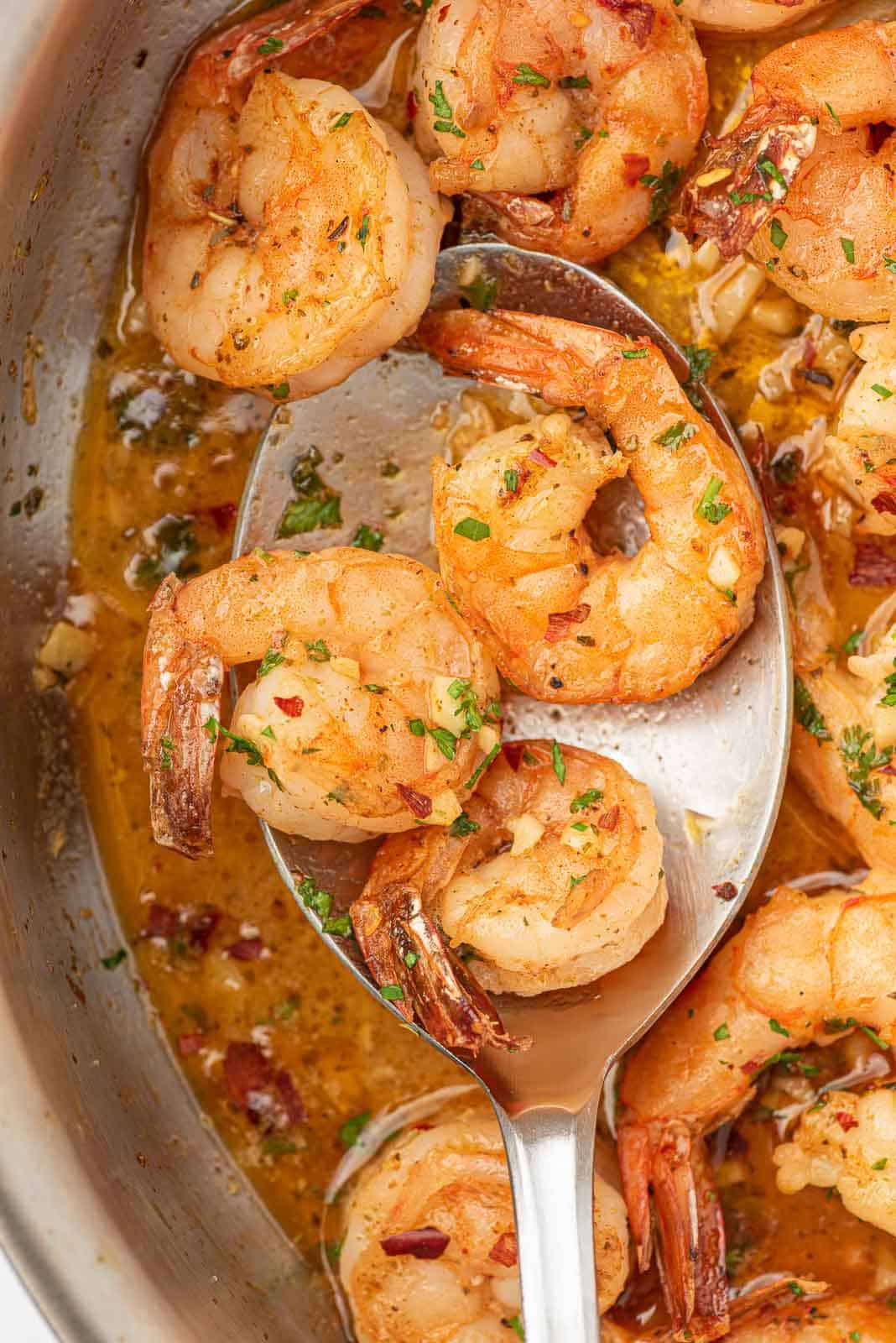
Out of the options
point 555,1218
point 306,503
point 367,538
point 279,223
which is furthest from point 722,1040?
point 279,223

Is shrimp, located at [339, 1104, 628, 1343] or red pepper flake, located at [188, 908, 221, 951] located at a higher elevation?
red pepper flake, located at [188, 908, 221, 951]

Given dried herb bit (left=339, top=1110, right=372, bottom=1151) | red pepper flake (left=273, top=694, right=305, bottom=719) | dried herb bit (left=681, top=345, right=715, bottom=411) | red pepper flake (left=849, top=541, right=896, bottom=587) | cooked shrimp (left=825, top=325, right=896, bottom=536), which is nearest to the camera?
red pepper flake (left=273, top=694, right=305, bottom=719)

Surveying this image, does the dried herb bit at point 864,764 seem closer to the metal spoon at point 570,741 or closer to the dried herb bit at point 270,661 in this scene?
the metal spoon at point 570,741

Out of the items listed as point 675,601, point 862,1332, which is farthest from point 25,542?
point 862,1332

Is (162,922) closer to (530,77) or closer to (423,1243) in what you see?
(423,1243)

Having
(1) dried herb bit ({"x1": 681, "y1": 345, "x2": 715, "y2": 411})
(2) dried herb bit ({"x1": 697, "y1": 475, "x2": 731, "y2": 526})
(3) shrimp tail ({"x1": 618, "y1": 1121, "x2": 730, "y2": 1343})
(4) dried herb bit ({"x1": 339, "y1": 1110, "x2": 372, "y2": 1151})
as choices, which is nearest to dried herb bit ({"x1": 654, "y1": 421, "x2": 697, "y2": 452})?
(2) dried herb bit ({"x1": 697, "y1": 475, "x2": 731, "y2": 526})

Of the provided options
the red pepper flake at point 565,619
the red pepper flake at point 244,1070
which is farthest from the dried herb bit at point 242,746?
the red pepper flake at point 244,1070

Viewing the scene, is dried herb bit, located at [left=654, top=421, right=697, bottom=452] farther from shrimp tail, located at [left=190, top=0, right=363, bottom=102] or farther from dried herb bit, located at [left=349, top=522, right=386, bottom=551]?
shrimp tail, located at [left=190, top=0, right=363, bottom=102]
